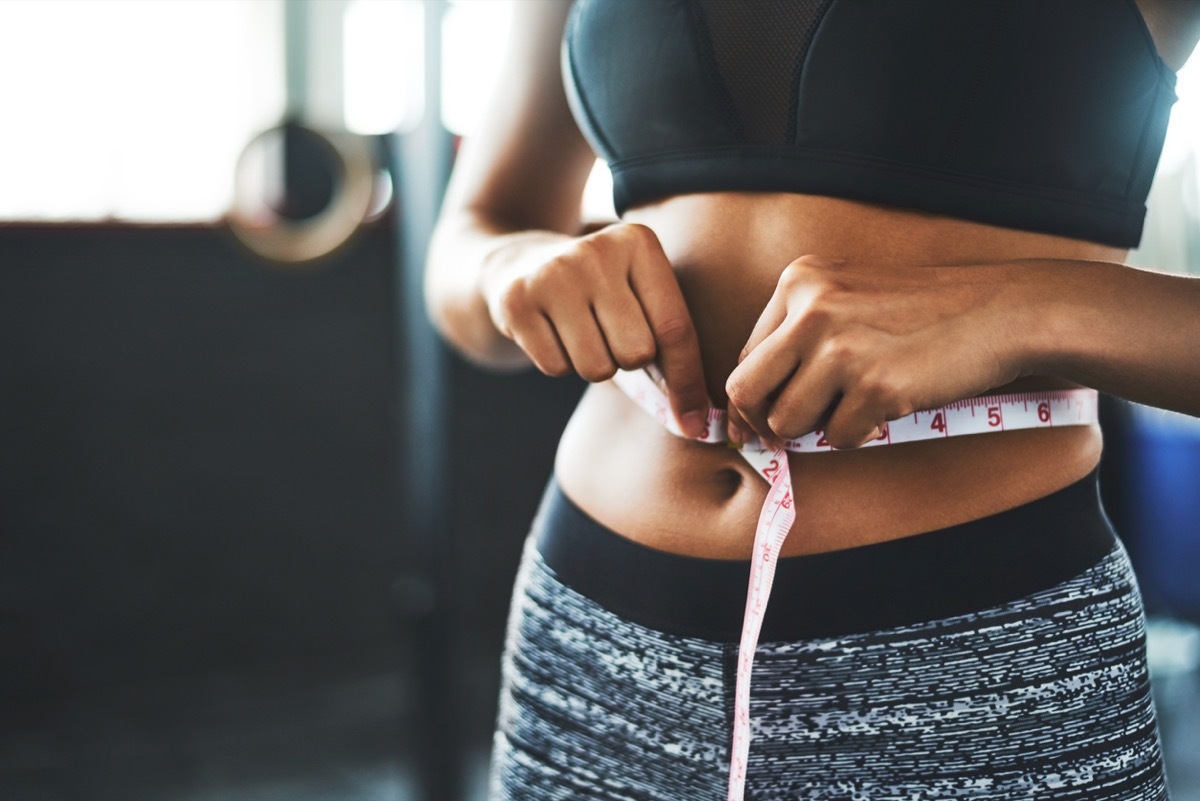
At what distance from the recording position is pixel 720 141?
750mm

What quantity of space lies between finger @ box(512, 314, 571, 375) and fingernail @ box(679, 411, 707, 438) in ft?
0.29

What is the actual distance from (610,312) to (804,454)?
17cm

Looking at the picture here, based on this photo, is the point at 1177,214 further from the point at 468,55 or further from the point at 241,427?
the point at 241,427

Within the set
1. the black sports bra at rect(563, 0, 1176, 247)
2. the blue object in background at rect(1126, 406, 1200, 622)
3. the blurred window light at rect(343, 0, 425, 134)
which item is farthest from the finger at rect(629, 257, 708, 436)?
the blurred window light at rect(343, 0, 425, 134)

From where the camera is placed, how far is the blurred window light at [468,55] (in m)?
4.11

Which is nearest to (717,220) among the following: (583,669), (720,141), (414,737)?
(720,141)

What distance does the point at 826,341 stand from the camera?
573mm

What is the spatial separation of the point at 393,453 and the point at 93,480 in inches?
42.7

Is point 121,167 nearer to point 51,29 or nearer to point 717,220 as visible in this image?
point 51,29

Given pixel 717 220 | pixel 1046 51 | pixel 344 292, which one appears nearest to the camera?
pixel 1046 51

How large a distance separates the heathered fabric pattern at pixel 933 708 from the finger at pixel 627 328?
206 millimetres

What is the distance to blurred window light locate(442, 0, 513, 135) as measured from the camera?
4105mm

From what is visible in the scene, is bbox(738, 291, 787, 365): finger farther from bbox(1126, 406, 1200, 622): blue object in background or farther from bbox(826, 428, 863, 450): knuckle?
bbox(1126, 406, 1200, 622): blue object in background

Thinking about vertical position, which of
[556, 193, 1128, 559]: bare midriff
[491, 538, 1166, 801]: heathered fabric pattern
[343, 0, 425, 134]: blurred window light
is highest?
[343, 0, 425, 134]: blurred window light
